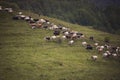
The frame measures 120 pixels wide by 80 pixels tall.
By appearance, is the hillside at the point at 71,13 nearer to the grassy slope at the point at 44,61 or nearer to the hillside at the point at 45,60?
the hillside at the point at 45,60

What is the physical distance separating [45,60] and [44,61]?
1.74ft

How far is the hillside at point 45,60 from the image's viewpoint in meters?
37.7

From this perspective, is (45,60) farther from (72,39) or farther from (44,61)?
(72,39)

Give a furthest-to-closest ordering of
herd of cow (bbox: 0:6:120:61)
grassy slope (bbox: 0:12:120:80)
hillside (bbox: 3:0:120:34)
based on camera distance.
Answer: hillside (bbox: 3:0:120:34)
herd of cow (bbox: 0:6:120:61)
grassy slope (bbox: 0:12:120:80)

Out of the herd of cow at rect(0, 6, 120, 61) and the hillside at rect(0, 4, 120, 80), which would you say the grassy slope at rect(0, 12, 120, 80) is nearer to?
the hillside at rect(0, 4, 120, 80)

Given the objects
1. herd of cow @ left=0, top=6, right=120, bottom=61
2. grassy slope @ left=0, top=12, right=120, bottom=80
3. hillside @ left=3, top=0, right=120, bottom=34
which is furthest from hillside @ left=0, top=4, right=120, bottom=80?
hillside @ left=3, top=0, right=120, bottom=34

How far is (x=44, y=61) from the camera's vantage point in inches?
1654

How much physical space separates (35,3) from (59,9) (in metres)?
18.9

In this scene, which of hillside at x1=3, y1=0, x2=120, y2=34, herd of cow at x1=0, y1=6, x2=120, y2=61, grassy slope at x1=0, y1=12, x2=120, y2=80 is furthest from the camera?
hillside at x1=3, y1=0, x2=120, y2=34

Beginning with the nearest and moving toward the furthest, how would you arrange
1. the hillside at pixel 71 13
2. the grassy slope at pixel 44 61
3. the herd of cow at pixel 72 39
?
1. the grassy slope at pixel 44 61
2. the herd of cow at pixel 72 39
3. the hillside at pixel 71 13

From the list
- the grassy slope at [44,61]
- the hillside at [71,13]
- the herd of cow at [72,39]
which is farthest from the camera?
the hillside at [71,13]

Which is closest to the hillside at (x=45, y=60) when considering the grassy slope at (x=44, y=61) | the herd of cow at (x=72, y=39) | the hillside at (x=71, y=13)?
the grassy slope at (x=44, y=61)

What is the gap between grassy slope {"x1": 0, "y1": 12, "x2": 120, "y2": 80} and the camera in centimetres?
3761

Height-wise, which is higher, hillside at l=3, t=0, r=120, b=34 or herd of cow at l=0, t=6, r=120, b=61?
herd of cow at l=0, t=6, r=120, b=61
